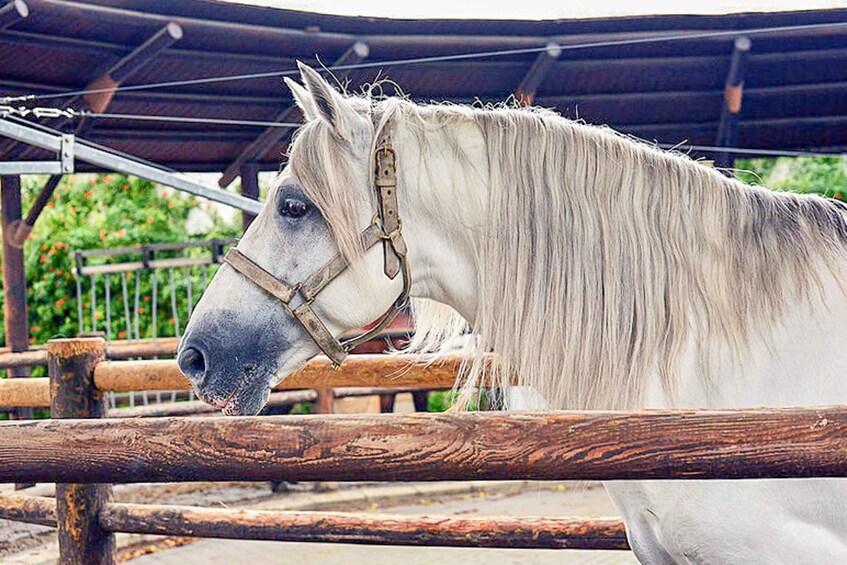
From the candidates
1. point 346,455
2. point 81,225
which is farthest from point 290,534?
point 81,225

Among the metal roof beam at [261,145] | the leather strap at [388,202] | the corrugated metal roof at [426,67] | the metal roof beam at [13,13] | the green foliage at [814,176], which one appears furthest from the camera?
the green foliage at [814,176]

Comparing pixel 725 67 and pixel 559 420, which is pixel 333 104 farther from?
pixel 725 67

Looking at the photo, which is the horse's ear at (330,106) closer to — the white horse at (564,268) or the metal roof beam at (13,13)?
the white horse at (564,268)

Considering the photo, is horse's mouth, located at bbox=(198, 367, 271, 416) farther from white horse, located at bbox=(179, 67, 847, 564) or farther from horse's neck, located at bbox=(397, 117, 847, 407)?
horse's neck, located at bbox=(397, 117, 847, 407)

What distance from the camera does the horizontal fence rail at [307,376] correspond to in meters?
2.77

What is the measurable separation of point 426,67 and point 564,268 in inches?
185

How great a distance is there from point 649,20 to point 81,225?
6192mm

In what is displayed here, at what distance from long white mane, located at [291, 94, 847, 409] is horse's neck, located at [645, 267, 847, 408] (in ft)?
0.07

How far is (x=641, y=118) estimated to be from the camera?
24.2 feet

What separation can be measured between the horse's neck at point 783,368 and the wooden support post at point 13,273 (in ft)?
17.4

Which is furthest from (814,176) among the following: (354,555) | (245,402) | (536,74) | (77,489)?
(245,402)

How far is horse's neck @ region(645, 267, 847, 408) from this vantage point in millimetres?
1838

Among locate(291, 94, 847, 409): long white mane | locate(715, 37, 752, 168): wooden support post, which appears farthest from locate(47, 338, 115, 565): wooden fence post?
locate(715, 37, 752, 168): wooden support post

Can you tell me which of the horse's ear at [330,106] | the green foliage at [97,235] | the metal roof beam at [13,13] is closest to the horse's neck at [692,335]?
the horse's ear at [330,106]
